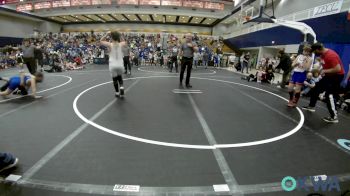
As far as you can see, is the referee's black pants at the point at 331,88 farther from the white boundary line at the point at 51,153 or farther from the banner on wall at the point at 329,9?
the banner on wall at the point at 329,9

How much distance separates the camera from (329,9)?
10109 millimetres

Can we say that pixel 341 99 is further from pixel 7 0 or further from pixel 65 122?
pixel 7 0

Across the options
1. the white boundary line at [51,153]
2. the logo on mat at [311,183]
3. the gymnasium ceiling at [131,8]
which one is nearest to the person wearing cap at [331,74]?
the logo on mat at [311,183]

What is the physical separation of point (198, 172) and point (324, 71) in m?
3.95

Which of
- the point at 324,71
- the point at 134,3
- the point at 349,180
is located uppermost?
the point at 134,3

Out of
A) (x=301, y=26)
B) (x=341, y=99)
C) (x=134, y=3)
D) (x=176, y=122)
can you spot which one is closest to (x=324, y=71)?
(x=341, y=99)

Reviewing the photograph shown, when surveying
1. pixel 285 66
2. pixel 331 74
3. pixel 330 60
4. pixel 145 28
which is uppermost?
pixel 145 28

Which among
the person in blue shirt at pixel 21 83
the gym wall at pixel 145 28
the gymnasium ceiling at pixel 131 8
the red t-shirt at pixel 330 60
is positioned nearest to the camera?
the red t-shirt at pixel 330 60

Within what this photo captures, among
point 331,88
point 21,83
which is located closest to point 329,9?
point 331,88

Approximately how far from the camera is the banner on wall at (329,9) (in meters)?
9.50

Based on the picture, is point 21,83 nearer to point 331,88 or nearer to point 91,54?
point 331,88

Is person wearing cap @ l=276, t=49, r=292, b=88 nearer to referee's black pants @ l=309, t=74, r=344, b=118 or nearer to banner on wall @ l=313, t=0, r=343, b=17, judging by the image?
banner on wall @ l=313, t=0, r=343, b=17

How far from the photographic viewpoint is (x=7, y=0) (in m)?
19.7

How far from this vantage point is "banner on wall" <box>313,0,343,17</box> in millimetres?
9500
